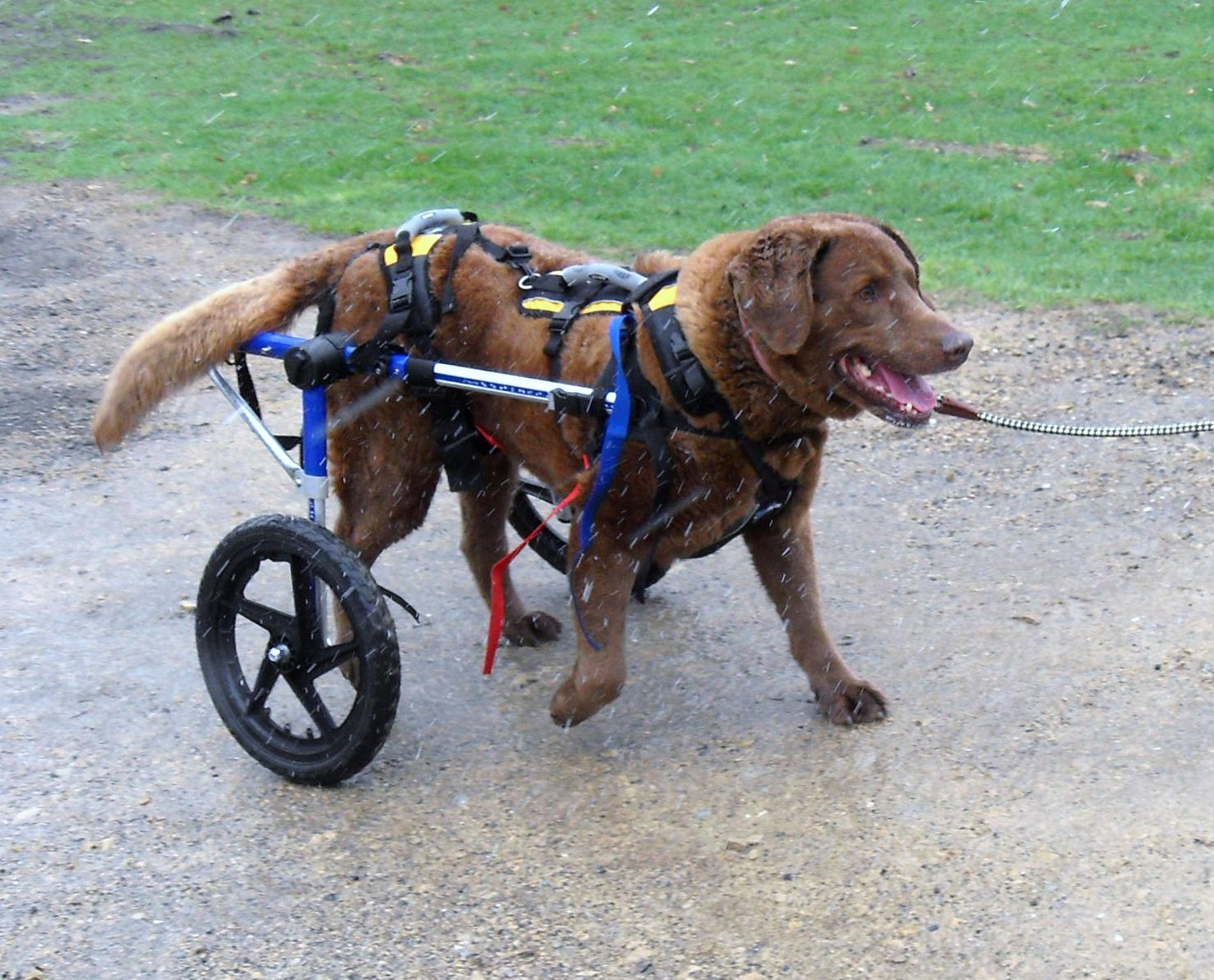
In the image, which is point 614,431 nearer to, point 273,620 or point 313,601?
point 313,601

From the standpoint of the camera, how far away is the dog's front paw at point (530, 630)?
5.38 meters

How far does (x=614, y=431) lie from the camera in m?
4.14

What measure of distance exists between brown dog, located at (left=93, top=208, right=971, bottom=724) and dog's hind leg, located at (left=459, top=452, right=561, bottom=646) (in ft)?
0.20

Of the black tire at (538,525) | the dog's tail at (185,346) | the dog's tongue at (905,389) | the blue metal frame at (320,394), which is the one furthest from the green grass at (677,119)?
the dog's tail at (185,346)

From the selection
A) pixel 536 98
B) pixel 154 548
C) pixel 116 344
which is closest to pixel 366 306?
pixel 154 548

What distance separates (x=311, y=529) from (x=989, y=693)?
230 cm

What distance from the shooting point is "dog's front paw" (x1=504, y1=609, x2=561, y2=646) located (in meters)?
5.38

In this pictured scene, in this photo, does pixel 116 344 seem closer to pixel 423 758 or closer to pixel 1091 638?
pixel 423 758

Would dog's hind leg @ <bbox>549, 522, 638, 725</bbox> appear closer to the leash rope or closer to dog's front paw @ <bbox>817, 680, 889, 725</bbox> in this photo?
dog's front paw @ <bbox>817, 680, 889, 725</bbox>

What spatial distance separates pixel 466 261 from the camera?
15.4 feet

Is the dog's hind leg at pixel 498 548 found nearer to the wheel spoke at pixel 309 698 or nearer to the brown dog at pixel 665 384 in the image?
the brown dog at pixel 665 384

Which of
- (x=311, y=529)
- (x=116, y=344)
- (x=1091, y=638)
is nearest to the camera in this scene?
(x=311, y=529)

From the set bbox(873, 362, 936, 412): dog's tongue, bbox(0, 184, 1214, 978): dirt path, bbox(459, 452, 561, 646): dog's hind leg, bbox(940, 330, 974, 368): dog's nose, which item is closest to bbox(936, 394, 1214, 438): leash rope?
bbox(873, 362, 936, 412): dog's tongue

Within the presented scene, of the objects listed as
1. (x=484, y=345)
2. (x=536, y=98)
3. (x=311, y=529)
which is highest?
(x=484, y=345)
